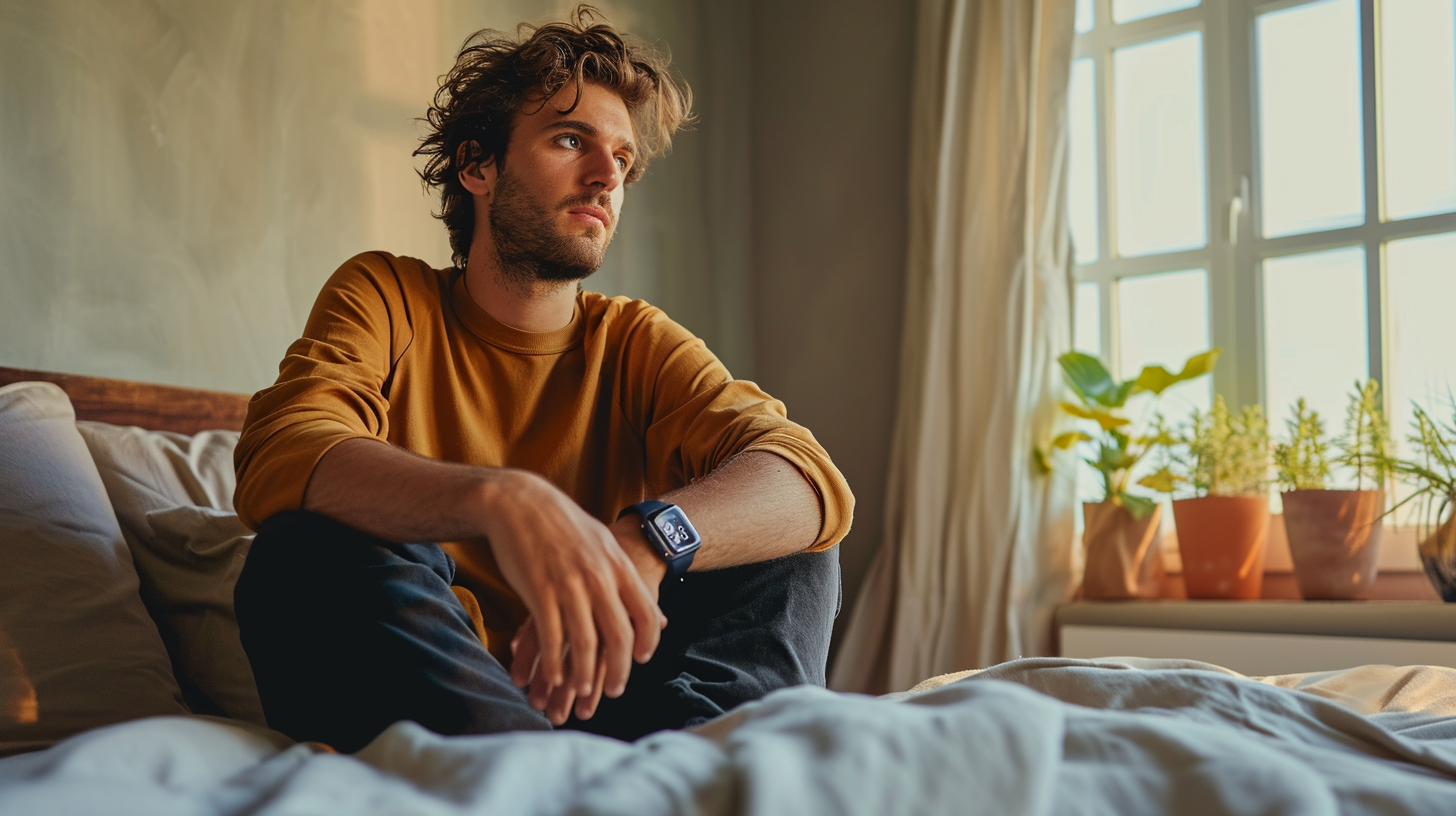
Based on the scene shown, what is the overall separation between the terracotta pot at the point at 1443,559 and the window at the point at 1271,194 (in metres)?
0.39

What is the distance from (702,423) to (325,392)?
476mm

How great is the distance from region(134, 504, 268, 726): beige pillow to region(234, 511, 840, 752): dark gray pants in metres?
0.29

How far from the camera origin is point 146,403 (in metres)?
1.72

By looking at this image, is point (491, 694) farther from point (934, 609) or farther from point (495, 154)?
point (934, 609)

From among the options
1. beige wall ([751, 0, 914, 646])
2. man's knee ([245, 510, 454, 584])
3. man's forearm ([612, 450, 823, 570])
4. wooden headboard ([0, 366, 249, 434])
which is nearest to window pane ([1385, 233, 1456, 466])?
beige wall ([751, 0, 914, 646])

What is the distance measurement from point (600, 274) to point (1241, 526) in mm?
1670

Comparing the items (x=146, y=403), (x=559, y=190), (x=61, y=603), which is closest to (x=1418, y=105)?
(x=559, y=190)

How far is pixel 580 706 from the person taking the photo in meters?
0.95

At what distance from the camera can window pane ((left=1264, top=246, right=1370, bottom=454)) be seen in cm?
256

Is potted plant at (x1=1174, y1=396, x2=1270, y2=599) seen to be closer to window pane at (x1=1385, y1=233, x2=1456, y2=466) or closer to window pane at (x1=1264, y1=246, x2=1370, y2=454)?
window pane at (x1=1264, y1=246, x2=1370, y2=454)

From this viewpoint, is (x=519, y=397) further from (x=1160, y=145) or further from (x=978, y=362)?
(x=1160, y=145)

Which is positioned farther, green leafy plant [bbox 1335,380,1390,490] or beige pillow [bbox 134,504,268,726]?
green leafy plant [bbox 1335,380,1390,490]

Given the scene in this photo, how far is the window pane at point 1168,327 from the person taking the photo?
2752 mm

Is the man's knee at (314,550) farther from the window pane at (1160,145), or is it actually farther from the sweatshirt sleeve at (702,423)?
the window pane at (1160,145)
